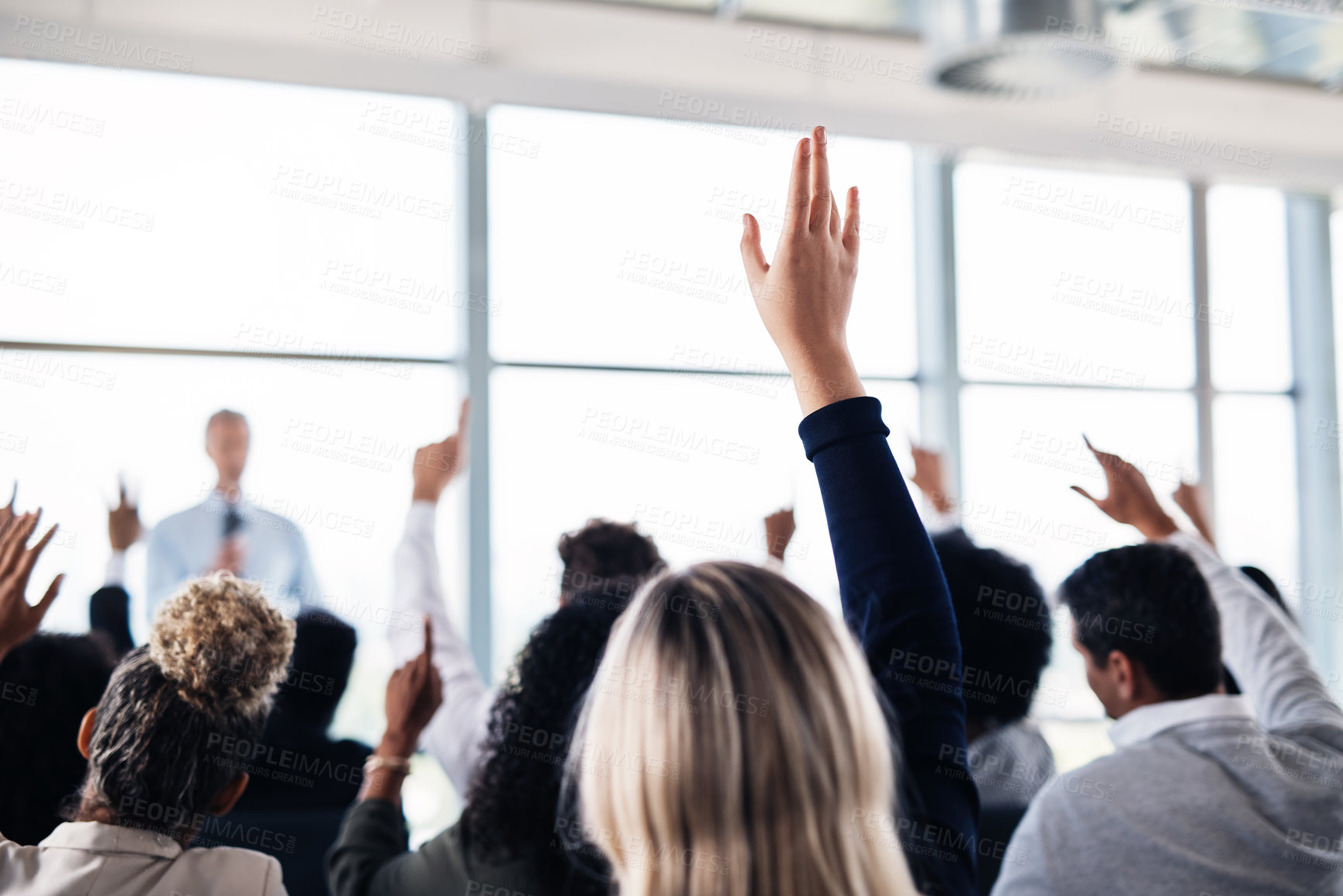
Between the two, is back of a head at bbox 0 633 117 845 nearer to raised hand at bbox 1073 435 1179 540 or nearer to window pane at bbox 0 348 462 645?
raised hand at bbox 1073 435 1179 540

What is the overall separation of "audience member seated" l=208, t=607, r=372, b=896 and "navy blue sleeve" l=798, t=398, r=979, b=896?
1.41 meters

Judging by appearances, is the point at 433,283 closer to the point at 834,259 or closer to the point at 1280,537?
the point at 834,259

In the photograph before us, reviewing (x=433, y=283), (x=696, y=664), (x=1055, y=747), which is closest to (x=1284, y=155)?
(x=1055, y=747)

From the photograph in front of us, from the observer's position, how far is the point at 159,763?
1.33 m

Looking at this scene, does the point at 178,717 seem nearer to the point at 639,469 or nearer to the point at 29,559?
the point at 29,559

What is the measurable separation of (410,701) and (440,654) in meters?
0.47

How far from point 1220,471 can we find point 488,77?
4.10 meters

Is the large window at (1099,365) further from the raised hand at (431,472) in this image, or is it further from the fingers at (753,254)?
the fingers at (753,254)

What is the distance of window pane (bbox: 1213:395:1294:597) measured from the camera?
17.7ft

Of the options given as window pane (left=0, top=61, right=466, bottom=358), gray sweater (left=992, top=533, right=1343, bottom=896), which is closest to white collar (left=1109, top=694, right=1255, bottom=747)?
gray sweater (left=992, top=533, right=1343, bottom=896)

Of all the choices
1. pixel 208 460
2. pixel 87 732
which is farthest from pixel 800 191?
pixel 208 460

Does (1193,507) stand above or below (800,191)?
below

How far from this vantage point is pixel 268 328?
3.94m

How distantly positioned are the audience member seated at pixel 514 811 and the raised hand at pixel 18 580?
20.8 inches
